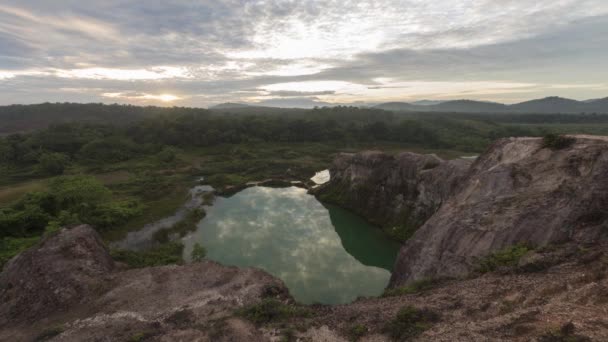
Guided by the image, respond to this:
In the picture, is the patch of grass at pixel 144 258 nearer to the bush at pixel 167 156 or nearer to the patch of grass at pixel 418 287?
the patch of grass at pixel 418 287

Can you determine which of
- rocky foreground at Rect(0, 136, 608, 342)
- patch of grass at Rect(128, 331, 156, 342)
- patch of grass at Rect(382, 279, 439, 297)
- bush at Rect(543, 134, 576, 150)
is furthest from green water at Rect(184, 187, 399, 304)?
bush at Rect(543, 134, 576, 150)

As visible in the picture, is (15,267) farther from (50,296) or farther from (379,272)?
(379,272)

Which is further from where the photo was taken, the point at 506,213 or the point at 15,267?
the point at 15,267

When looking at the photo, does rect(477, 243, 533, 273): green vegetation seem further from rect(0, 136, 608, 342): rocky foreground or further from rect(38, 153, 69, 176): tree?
rect(38, 153, 69, 176): tree

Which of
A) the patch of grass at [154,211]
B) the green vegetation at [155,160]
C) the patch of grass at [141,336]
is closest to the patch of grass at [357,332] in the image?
the patch of grass at [141,336]

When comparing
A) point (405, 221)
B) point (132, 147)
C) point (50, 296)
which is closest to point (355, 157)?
point (405, 221)

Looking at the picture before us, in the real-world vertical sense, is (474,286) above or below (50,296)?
above
